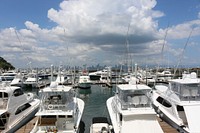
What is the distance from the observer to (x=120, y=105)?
50.5 feet

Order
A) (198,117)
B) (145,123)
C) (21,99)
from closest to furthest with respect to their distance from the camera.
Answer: (145,123), (198,117), (21,99)

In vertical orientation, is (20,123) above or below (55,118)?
below

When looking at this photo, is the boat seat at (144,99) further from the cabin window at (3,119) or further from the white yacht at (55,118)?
the cabin window at (3,119)

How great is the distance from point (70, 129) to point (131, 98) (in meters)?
5.12

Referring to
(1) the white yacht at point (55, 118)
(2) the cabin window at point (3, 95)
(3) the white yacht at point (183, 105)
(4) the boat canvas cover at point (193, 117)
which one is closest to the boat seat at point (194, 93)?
(3) the white yacht at point (183, 105)

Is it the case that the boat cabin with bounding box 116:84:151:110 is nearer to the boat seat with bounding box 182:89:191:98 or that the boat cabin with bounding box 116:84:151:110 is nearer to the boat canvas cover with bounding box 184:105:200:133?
the boat canvas cover with bounding box 184:105:200:133

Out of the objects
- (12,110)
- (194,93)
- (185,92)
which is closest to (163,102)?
(185,92)

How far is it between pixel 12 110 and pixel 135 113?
10.7m

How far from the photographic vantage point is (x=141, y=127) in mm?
13656

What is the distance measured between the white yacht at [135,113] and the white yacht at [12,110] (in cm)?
851

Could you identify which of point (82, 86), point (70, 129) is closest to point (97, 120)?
point (70, 129)

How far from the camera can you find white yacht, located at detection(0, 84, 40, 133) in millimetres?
16578

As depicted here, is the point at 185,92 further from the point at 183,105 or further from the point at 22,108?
the point at 22,108

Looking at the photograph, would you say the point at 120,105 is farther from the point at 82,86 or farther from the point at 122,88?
the point at 82,86
